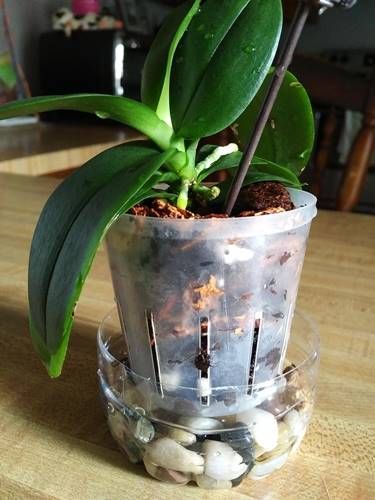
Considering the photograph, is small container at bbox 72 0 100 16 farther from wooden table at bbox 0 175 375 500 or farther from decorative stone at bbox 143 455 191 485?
decorative stone at bbox 143 455 191 485

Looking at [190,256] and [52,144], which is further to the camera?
[52,144]

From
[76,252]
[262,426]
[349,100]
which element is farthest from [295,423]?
[349,100]

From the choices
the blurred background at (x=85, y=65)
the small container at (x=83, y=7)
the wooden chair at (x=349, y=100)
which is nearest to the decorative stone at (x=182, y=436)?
the wooden chair at (x=349, y=100)

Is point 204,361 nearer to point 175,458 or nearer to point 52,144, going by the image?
point 175,458

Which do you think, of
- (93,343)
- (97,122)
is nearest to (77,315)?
(93,343)

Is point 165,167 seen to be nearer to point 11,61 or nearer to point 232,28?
point 232,28

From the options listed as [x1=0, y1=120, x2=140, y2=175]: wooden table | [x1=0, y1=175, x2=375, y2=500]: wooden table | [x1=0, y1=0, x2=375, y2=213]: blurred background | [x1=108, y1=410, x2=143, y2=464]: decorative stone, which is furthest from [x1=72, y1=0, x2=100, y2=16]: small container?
[x1=108, y1=410, x2=143, y2=464]: decorative stone
